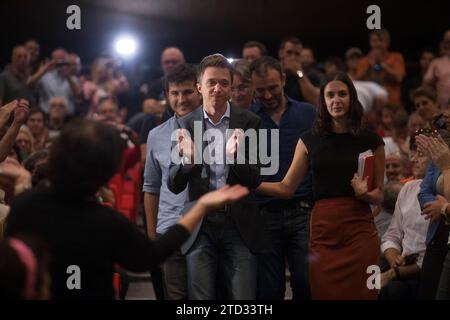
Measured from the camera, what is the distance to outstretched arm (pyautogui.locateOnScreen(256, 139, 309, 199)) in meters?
4.08

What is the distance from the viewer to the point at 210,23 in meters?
8.60

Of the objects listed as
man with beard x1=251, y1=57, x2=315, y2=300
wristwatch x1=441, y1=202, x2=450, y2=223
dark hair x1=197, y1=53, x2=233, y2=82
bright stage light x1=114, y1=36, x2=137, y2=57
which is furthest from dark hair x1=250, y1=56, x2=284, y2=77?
bright stage light x1=114, y1=36, x2=137, y2=57

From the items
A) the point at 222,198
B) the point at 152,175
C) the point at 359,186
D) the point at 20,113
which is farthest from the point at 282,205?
the point at 222,198

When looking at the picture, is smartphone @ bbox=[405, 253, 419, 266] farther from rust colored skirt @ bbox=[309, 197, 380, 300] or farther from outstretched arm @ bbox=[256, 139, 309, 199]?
outstretched arm @ bbox=[256, 139, 309, 199]

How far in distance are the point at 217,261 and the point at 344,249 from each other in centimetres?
65

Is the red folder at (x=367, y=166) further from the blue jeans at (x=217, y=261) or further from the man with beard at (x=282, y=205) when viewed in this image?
the blue jeans at (x=217, y=261)

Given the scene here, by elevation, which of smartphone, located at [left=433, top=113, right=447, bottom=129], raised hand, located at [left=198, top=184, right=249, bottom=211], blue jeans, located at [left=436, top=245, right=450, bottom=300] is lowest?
blue jeans, located at [left=436, top=245, right=450, bottom=300]

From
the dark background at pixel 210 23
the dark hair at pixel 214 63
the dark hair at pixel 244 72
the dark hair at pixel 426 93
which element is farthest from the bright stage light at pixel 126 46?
the dark hair at pixel 214 63

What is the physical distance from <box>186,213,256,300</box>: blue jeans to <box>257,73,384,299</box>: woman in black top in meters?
0.38

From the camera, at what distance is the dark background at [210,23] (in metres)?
8.54

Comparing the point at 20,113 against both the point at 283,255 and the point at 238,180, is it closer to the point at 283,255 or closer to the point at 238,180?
the point at 238,180

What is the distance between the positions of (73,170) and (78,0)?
230 inches
